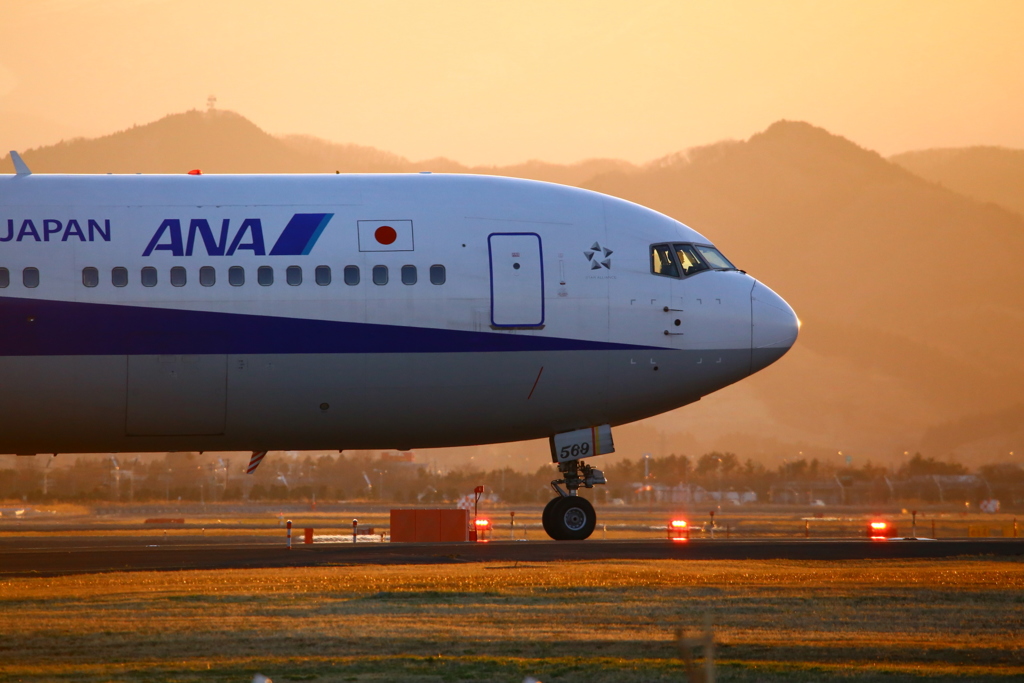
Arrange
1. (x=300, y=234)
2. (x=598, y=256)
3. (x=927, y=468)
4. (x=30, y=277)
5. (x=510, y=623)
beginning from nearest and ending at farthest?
(x=30, y=277)
(x=300, y=234)
(x=510, y=623)
(x=598, y=256)
(x=927, y=468)

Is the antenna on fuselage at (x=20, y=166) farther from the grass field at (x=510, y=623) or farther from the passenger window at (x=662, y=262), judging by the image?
the passenger window at (x=662, y=262)

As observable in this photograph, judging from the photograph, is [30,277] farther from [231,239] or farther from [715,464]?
[715,464]

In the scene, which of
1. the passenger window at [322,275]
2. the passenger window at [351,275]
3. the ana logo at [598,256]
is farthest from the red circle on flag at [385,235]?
the ana logo at [598,256]

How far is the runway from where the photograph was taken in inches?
1380

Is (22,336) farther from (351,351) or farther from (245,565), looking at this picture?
(245,565)

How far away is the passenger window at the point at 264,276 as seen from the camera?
22.7 metres

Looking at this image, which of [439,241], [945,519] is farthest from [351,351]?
[945,519]

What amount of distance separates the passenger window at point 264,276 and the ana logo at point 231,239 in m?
0.31

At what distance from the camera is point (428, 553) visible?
3831 centimetres

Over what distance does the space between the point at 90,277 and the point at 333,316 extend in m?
4.66

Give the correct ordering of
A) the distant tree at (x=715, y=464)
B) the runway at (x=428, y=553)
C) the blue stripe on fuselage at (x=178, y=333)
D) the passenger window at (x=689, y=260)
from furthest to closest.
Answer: the distant tree at (x=715, y=464), the runway at (x=428, y=553), the passenger window at (x=689, y=260), the blue stripe on fuselage at (x=178, y=333)

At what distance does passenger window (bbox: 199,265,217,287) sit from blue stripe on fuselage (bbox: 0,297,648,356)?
1.92 feet

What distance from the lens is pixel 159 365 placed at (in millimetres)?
22516

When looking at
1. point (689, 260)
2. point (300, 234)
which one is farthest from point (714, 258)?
point (300, 234)
